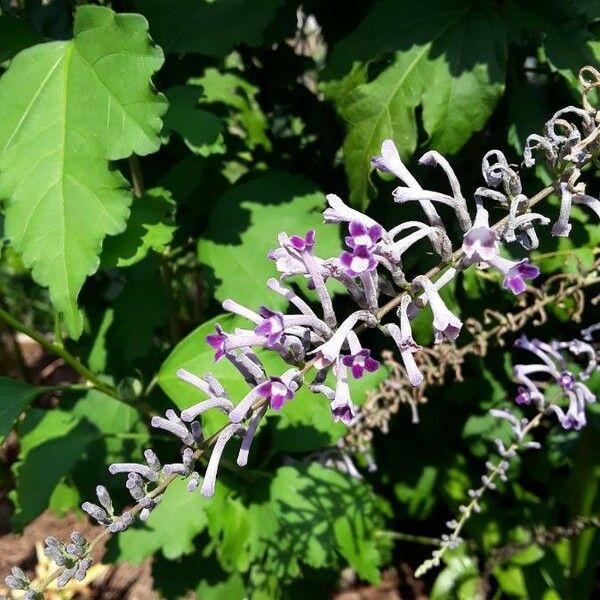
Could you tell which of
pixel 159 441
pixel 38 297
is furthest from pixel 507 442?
pixel 38 297

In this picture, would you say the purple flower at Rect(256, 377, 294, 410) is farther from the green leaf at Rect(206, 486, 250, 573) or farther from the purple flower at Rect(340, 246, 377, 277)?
the green leaf at Rect(206, 486, 250, 573)

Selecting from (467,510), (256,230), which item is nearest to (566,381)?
(467,510)

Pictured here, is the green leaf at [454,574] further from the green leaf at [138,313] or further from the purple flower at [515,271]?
the purple flower at [515,271]

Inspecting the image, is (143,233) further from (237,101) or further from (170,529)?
(170,529)

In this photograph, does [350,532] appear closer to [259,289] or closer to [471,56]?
[259,289]

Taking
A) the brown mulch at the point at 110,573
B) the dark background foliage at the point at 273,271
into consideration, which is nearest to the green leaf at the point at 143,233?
the dark background foliage at the point at 273,271

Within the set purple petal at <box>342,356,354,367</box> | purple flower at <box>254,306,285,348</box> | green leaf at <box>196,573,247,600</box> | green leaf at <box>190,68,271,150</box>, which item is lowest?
green leaf at <box>196,573,247,600</box>

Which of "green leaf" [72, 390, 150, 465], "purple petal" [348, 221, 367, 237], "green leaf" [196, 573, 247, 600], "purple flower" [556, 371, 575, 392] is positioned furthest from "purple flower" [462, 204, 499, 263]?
A: "green leaf" [196, 573, 247, 600]
